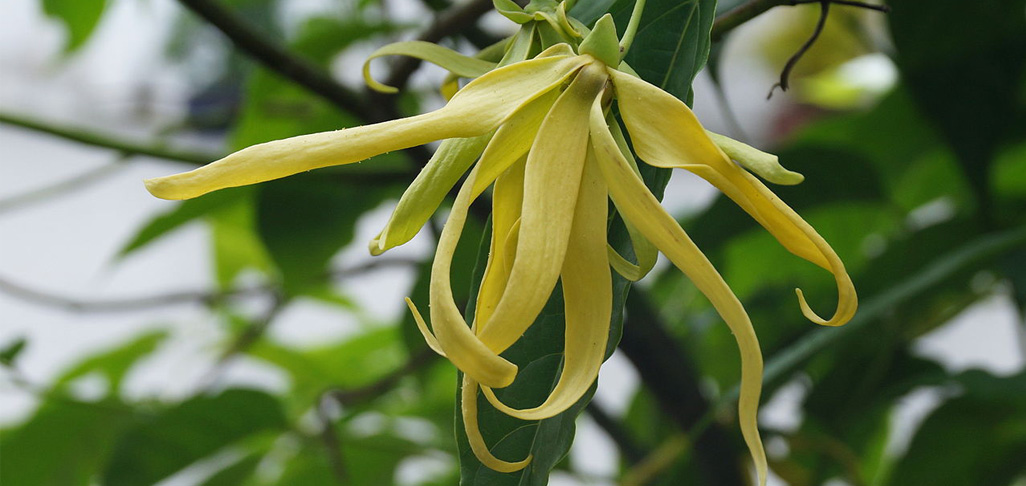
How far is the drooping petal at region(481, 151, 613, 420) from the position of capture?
7 centimetres

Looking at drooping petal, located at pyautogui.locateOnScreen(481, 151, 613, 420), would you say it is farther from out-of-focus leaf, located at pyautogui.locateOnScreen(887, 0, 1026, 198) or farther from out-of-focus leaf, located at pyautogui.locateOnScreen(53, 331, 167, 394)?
out-of-focus leaf, located at pyautogui.locateOnScreen(53, 331, 167, 394)

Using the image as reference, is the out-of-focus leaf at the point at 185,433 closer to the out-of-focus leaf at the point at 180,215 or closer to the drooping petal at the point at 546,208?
the out-of-focus leaf at the point at 180,215

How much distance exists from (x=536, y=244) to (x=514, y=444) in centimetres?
3

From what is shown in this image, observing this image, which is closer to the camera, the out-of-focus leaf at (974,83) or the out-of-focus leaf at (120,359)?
the out-of-focus leaf at (974,83)

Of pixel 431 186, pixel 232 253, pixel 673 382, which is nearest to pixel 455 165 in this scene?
pixel 431 186

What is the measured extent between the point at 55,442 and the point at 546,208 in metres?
0.26

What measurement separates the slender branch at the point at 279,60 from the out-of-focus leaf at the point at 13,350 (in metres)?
0.09

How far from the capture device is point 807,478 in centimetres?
26

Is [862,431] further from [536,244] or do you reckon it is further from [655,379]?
[536,244]

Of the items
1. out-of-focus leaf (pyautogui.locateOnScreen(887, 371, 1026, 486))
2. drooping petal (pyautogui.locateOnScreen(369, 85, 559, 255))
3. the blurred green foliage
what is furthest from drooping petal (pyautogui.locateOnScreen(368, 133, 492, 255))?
out-of-focus leaf (pyautogui.locateOnScreen(887, 371, 1026, 486))

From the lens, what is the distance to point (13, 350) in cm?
19

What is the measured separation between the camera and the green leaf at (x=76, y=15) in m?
0.29

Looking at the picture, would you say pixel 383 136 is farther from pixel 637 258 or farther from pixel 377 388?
pixel 377 388

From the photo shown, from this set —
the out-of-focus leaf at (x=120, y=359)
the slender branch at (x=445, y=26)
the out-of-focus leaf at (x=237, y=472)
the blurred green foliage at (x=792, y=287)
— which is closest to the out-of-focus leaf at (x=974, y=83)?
the blurred green foliage at (x=792, y=287)
